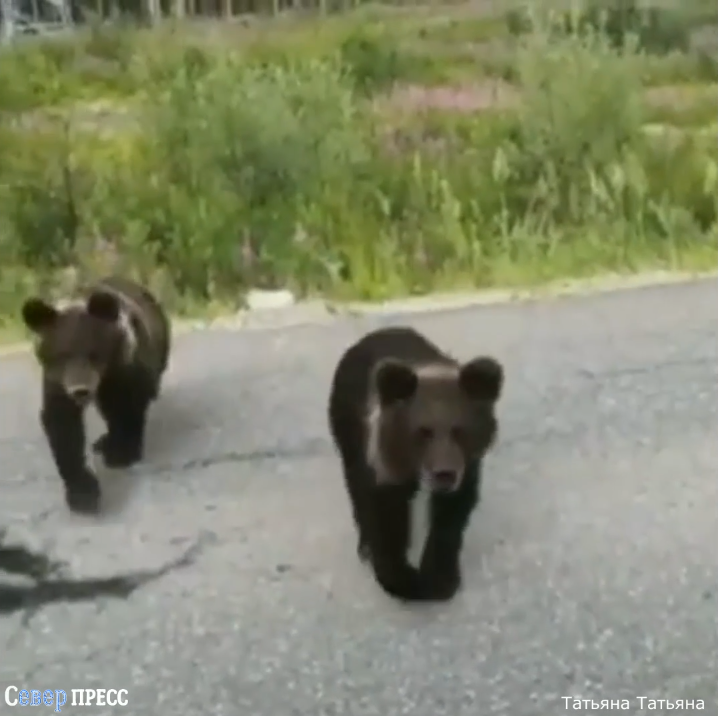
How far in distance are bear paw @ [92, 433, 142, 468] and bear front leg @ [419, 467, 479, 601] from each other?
17.4 inches

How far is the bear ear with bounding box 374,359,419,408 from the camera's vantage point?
3.88 ft

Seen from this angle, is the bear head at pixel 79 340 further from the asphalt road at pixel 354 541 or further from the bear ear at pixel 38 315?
the asphalt road at pixel 354 541

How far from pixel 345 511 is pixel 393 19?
2.74 feet

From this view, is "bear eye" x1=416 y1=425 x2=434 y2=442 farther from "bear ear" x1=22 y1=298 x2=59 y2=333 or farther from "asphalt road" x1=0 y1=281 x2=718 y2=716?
"bear ear" x1=22 y1=298 x2=59 y2=333

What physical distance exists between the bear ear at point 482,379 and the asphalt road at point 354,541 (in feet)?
0.91

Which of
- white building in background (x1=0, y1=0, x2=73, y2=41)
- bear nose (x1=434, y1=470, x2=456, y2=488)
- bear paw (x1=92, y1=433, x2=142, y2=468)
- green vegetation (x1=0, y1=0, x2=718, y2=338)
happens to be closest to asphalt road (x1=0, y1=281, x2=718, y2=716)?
bear paw (x1=92, y1=433, x2=142, y2=468)

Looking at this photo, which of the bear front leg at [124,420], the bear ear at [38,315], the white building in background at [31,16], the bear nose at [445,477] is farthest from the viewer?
the white building in background at [31,16]

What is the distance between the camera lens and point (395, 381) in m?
1.19

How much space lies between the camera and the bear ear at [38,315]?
137 centimetres

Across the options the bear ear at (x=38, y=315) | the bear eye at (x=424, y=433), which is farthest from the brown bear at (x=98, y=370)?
the bear eye at (x=424, y=433)

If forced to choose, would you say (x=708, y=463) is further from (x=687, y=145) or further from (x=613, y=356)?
(x=687, y=145)

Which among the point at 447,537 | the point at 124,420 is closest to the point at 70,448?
the point at 124,420

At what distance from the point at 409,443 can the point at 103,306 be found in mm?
424

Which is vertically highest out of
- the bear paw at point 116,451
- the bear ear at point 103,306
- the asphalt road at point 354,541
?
the bear ear at point 103,306
